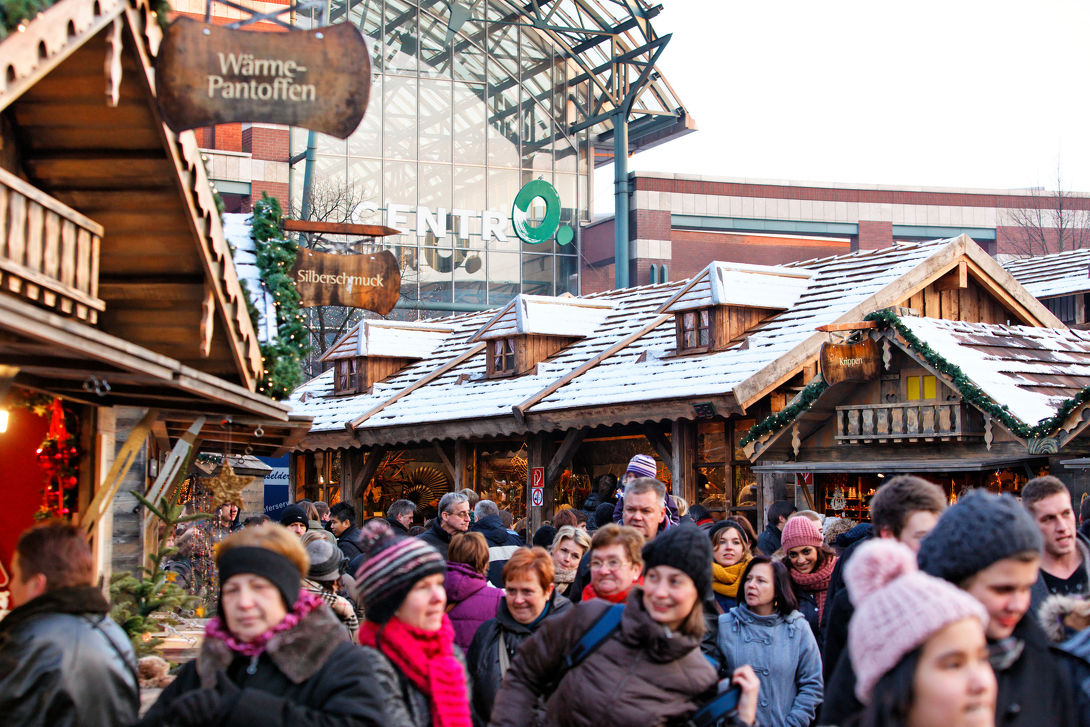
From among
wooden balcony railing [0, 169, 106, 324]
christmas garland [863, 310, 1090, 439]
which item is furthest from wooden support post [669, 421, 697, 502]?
wooden balcony railing [0, 169, 106, 324]

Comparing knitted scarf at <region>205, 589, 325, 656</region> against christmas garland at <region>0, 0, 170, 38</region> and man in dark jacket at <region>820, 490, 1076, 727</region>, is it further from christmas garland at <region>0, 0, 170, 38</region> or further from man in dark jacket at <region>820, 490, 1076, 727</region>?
christmas garland at <region>0, 0, 170, 38</region>

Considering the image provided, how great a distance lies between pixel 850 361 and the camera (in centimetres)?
1658

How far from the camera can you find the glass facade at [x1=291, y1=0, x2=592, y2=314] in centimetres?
4628

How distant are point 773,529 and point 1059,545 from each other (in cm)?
660

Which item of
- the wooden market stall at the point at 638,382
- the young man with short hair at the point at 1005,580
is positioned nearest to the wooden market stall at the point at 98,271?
the young man with short hair at the point at 1005,580

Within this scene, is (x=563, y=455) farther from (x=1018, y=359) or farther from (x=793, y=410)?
(x=1018, y=359)

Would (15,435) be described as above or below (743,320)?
below


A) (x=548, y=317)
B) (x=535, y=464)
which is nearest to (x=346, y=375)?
(x=548, y=317)

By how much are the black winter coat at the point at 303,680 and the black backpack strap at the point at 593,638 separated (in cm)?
77

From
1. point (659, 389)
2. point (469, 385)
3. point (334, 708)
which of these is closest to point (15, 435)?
point (334, 708)

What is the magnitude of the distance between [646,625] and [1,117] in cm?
555

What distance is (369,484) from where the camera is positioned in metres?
27.8

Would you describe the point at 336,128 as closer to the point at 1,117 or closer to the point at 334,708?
the point at 1,117

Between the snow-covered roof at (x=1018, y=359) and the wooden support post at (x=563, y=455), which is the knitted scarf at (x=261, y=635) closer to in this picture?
the snow-covered roof at (x=1018, y=359)
